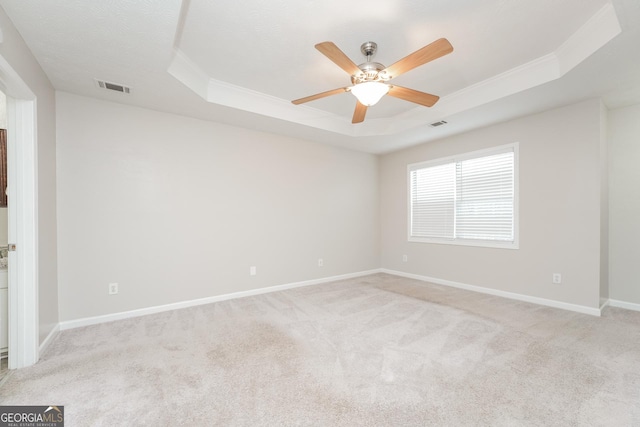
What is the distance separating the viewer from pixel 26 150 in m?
2.19

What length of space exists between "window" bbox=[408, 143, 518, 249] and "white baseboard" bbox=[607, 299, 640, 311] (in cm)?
125

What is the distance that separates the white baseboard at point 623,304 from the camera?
338 centimetres

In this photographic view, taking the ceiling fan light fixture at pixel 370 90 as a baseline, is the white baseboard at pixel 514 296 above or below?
below

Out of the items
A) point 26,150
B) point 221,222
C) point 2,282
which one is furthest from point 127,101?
point 2,282

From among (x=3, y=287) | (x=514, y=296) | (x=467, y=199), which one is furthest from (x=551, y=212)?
(x=3, y=287)

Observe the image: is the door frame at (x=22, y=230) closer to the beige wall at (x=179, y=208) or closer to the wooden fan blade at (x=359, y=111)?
the beige wall at (x=179, y=208)

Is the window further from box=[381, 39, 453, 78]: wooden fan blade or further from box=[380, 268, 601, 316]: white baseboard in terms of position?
box=[381, 39, 453, 78]: wooden fan blade

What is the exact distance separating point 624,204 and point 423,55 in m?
3.61

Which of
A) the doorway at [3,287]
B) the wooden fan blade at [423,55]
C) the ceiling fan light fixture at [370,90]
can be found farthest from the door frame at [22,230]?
the wooden fan blade at [423,55]

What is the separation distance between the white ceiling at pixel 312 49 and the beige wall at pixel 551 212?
308 mm

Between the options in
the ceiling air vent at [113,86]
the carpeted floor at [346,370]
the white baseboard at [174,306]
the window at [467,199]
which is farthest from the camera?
the window at [467,199]

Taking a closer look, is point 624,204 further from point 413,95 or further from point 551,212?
point 413,95

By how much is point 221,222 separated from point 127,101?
1.81 metres

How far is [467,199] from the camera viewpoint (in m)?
4.45
